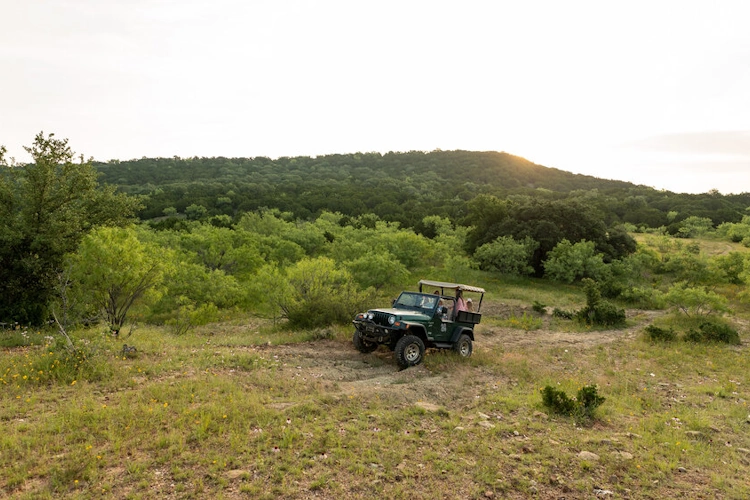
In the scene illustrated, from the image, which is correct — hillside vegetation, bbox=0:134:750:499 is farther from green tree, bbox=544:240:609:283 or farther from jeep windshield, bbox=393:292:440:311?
jeep windshield, bbox=393:292:440:311

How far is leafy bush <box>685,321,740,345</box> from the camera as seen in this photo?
16641 mm

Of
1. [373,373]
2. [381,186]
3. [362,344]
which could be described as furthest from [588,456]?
[381,186]

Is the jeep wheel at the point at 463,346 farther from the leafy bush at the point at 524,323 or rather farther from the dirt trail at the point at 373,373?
the leafy bush at the point at 524,323

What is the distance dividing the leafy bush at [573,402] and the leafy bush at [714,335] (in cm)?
1100

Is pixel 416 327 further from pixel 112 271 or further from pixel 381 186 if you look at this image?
pixel 381 186

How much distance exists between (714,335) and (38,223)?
81.8ft

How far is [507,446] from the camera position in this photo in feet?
23.4

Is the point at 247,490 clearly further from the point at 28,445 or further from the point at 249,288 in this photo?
the point at 249,288

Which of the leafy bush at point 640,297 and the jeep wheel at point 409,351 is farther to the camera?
the leafy bush at point 640,297

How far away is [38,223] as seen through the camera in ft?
47.8

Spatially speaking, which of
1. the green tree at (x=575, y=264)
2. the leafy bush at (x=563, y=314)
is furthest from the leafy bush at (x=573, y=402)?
the green tree at (x=575, y=264)

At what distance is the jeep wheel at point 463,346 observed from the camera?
12805mm

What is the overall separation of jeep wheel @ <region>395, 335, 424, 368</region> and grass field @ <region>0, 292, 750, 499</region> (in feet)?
1.33

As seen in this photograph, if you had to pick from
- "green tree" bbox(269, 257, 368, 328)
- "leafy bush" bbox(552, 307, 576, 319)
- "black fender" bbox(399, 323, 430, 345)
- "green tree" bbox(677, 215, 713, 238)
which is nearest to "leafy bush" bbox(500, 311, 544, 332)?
"leafy bush" bbox(552, 307, 576, 319)
